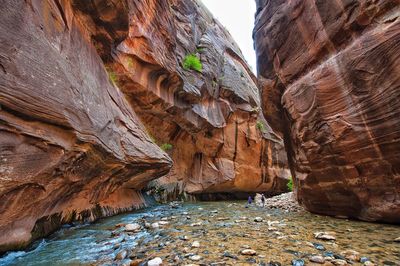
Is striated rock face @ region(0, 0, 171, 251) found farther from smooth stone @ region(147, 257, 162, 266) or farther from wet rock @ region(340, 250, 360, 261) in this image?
wet rock @ region(340, 250, 360, 261)

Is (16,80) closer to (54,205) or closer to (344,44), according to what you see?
(54,205)

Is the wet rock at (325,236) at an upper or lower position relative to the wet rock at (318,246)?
upper

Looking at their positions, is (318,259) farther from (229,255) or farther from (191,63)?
(191,63)

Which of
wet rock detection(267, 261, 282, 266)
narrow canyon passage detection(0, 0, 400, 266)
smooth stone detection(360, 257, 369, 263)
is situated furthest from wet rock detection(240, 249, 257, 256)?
smooth stone detection(360, 257, 369, 263)

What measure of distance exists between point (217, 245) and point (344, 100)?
16.8 feet

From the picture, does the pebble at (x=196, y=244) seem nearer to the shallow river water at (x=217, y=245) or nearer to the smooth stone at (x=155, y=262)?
the shallow river water at (x=217, y=245)

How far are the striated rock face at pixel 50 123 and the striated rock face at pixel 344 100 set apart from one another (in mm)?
6188

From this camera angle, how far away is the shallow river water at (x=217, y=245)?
353cm

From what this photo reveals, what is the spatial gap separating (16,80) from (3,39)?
1.94ft

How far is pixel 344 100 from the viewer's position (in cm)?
621

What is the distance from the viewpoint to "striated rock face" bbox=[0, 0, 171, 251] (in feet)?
11.4

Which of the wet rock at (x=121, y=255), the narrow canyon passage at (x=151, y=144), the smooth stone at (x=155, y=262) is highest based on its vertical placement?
the narrow canyon passage at (x=151, y=144)

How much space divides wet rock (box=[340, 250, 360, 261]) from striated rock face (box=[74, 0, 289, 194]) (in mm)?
7852

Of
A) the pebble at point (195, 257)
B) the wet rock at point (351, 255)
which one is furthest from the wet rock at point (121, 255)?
the wet rock at point (351, 255)
